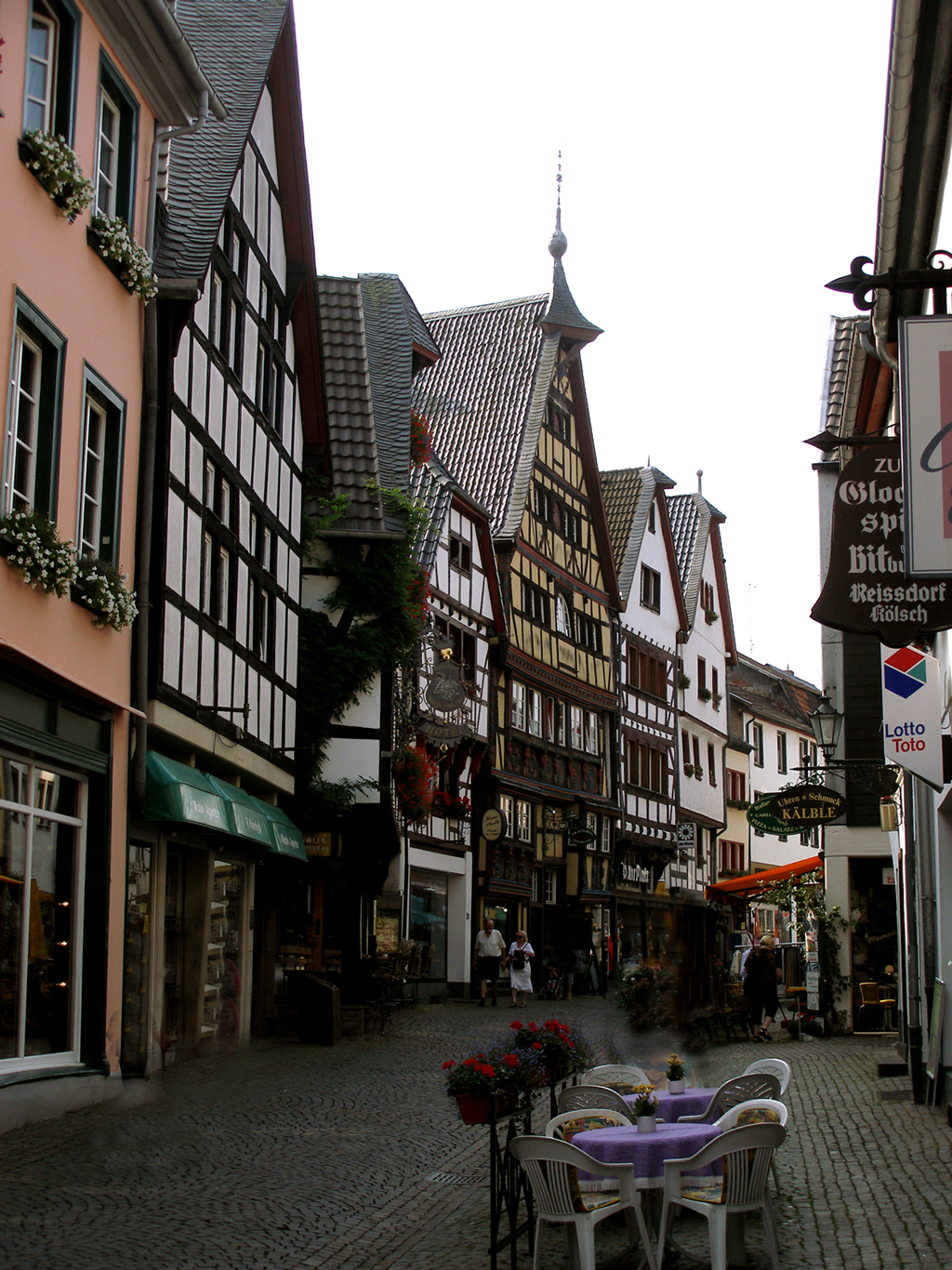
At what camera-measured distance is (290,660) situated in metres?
19.9

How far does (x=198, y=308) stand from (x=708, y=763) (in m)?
36.2

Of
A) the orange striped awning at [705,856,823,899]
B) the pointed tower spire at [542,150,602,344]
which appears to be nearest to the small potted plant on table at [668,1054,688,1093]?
the orange striped awning at [705,856,823,899]

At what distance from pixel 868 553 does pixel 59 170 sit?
20.9 ft

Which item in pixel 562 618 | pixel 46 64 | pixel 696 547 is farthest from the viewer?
pixel 696 547

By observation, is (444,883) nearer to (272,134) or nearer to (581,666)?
(581,666)

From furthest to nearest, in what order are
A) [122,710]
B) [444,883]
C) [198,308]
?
[444,883], [198,308], [122,710]

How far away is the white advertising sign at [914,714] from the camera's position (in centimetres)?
1027

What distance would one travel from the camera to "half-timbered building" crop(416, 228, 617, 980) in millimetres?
34406

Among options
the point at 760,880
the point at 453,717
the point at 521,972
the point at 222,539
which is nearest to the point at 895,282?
the point at 222,539

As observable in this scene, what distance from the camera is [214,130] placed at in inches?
666

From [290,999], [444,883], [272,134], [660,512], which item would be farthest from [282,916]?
[660,512]

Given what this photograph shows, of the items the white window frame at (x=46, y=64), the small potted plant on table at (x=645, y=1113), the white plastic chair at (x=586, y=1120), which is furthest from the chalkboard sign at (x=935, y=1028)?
the white window frame at (x=46, y=64)

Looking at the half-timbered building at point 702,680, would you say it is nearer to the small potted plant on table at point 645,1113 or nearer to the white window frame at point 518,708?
the white window frame at point 518,708

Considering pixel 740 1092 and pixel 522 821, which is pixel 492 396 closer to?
pixel 522 821
